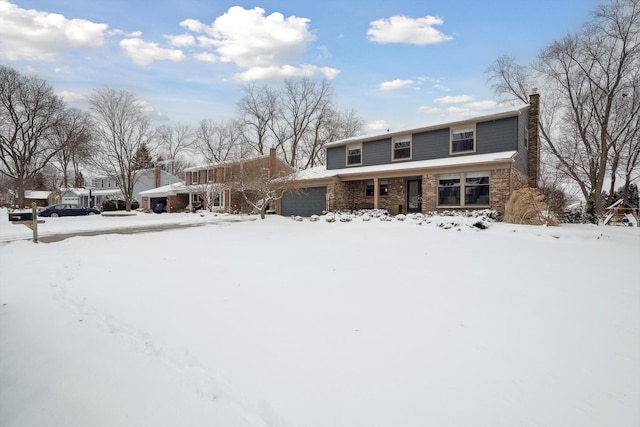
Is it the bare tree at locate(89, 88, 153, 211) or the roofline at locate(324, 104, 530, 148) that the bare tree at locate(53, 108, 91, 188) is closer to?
the bare tree at locate(89, 88, 153, 211)

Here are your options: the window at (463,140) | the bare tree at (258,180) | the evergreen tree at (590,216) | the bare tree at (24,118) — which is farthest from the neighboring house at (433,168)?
the bare tree at (24,118)

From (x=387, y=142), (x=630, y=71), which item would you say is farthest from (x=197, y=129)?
(x=630, y=71)

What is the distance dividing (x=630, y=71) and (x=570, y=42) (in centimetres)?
368

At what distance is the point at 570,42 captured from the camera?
2017 centimetres

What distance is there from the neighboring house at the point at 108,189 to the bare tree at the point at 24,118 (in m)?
12.5

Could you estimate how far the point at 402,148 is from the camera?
19438 millimetres

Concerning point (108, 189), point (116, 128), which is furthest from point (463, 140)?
point (108, 189)

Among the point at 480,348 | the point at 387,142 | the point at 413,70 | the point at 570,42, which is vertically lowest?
the point at 480,348

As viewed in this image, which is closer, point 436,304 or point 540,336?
point 540,336

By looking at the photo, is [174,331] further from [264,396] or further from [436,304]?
[436,304]

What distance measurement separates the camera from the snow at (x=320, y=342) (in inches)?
102

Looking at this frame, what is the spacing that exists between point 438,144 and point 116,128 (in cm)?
2756

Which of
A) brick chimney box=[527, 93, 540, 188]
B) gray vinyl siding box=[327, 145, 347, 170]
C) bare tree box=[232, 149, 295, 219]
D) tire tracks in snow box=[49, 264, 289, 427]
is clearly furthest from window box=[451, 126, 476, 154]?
tire tracks in snow box=[49, 264, 289, 427]

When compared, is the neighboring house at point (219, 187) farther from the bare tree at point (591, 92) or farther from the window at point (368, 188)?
the bare tree at point (591, 92)
